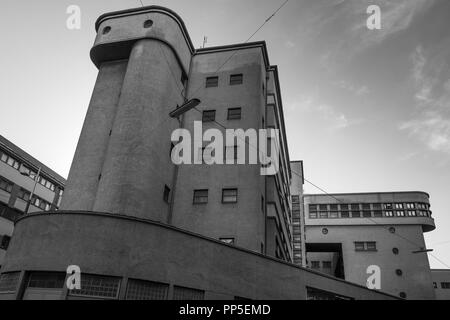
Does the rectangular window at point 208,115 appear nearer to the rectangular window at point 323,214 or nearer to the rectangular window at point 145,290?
the rectangular window at point 145,290

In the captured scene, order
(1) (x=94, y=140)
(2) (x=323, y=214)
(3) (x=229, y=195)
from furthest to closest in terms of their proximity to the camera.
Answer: (2) (x=323, y=214)
(1) (x=94, y=140)
(3) (x=229, y=195)

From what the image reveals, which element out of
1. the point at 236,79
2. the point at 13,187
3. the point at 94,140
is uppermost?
the point at 236,79

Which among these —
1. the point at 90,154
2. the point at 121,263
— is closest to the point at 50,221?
the point at 121,263

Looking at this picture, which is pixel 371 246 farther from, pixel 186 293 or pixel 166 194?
pixel 186 293

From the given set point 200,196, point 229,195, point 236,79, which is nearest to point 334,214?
point 236,79

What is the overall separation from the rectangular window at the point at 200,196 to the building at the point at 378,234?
31349mm

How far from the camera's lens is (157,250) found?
14719mm

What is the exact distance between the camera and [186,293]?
15047 mm

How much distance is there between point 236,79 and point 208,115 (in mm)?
4279

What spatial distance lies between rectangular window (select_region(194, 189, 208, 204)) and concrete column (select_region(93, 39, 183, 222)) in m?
2.19

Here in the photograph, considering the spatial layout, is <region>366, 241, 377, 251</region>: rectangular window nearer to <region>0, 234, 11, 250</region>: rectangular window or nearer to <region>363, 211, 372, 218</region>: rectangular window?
<region>363, 211, 372, 218</region>: rectangular window

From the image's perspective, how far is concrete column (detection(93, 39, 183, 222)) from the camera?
21.4 metres

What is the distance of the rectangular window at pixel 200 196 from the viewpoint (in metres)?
24.9

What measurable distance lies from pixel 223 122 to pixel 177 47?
7.49 meters
